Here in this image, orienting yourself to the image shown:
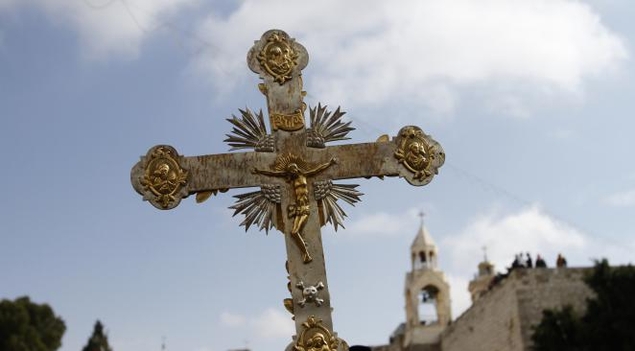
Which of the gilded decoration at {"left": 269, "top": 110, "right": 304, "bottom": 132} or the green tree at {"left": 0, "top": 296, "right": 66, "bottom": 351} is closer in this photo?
the gilded decoration at {"left": 269, "top": 110, "right": 304, "bottom": 132}

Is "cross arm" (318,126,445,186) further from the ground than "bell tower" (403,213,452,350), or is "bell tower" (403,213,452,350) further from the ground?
"bell tower" (403,213,452,350)

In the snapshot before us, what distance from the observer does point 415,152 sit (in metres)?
4.96

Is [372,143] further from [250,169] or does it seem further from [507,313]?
[507,313]

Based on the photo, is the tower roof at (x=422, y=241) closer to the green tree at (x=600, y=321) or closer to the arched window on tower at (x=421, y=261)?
the arched window on tower at (x=421, y=261)

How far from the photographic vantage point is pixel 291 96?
16.2 feet

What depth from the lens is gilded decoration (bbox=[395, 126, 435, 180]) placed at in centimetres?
493

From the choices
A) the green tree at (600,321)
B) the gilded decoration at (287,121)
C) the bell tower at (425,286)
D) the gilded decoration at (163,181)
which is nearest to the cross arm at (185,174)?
the gilded decoration at (163,181)

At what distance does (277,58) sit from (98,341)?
168ft

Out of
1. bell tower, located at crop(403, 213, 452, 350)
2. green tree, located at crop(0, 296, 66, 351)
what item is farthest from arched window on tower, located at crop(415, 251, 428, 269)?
green tree, located at crop(0, 296, 66, 351)

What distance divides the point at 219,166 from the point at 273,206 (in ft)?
1.17

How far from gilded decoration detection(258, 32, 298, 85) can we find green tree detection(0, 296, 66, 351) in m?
41.3

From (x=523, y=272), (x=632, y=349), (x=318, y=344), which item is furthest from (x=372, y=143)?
(x=523, y=272)

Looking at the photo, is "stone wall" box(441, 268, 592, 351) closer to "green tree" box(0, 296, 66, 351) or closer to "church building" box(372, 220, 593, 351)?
"church building" box(372, 220, 593, 351)

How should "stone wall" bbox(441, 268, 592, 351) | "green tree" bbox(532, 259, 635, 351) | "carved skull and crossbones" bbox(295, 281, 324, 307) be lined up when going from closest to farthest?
"carved skull and crossbones" bbox(295, 281, 324, 307) → "green tree" bbox(532, 259, 635, 351) → "stone wall" bbox(441, 268, 592, 351)
